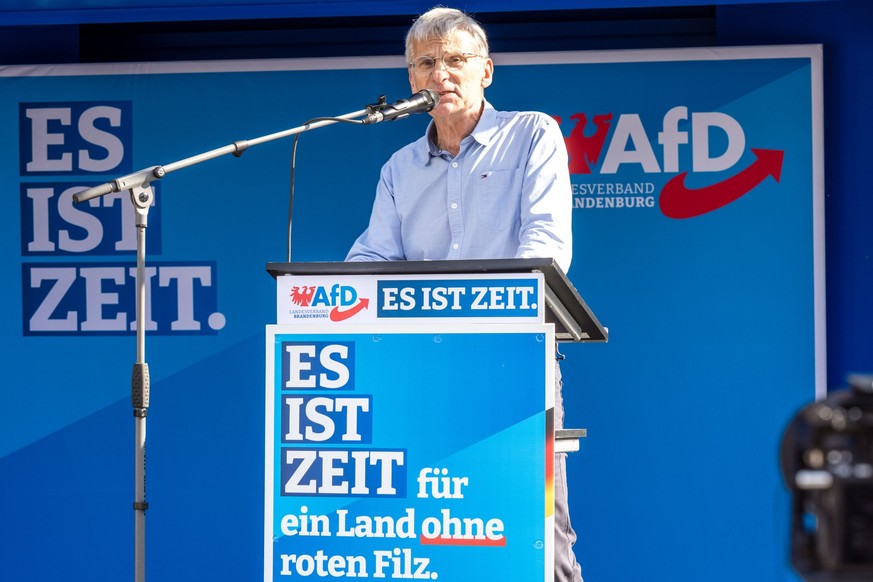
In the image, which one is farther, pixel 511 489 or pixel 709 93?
pixel 709 93

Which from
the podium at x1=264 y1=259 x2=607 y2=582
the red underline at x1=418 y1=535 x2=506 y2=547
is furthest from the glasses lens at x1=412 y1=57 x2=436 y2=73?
the red underline at x1=418 y1=535 x2=506 y2=547

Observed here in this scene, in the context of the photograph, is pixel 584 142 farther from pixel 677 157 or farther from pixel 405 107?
pixel 405 107

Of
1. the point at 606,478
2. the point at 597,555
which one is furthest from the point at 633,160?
the point at 597,555

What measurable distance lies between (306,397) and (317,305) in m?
0.18

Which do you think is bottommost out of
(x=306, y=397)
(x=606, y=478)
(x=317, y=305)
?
(x=606, y=478)

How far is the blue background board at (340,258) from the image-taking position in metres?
4.19

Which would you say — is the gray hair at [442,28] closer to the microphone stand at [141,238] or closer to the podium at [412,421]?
the microphone stand at [141,238]

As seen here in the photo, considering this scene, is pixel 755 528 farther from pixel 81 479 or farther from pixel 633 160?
pixel 81 479

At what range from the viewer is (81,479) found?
4.45m

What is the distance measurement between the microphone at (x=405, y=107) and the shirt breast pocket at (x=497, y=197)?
341 mm

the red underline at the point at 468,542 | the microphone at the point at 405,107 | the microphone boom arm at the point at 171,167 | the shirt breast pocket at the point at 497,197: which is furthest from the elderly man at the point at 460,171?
the red underline at the point at 468,542

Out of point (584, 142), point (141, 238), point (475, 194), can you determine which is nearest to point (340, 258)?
point (584, 142)

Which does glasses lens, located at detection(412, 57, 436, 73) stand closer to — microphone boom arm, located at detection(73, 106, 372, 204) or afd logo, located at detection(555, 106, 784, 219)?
microphone boom arm, located at detection(73, 106, 372, 204)

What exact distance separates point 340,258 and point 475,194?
4.98 ft
